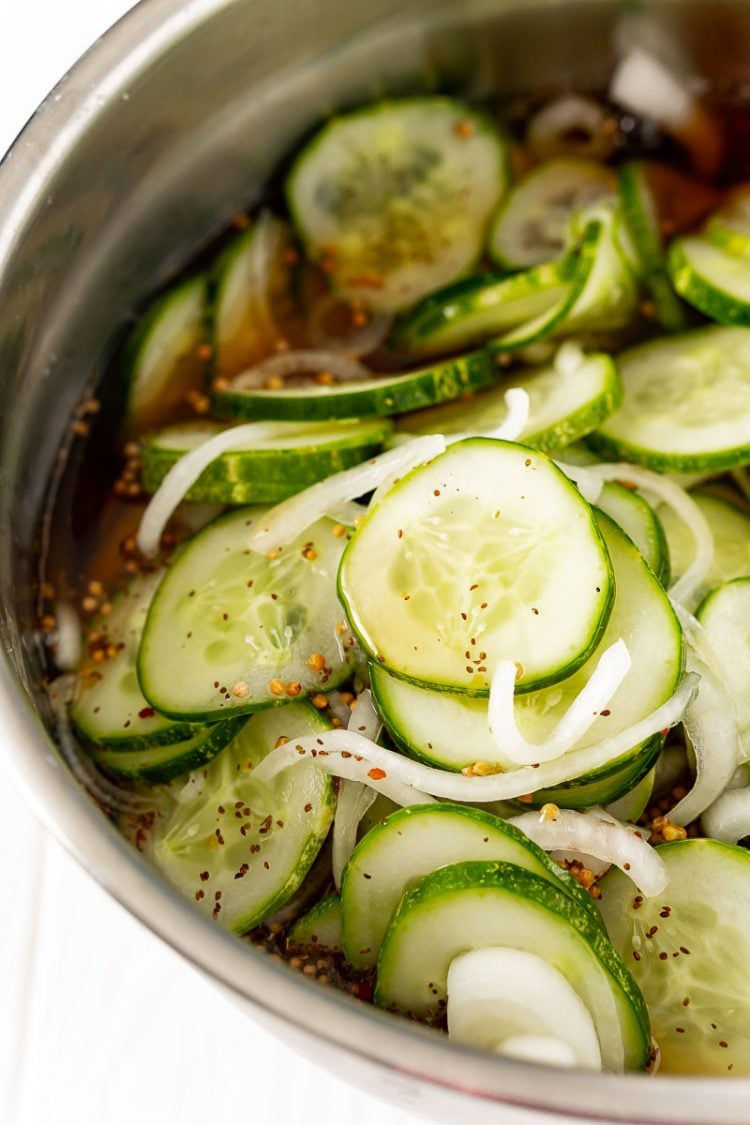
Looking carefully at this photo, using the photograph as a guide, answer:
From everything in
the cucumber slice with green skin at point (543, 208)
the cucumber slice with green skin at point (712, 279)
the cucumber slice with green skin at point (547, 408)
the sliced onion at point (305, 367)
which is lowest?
the cucumber slice with green skin at point (712, 279)

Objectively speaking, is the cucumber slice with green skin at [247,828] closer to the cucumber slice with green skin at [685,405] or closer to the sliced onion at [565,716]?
the sliced onion at [565,716]

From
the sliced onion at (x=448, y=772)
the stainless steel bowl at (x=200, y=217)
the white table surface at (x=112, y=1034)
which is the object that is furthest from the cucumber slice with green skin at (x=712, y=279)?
the white table surface at (x=112, y=1034)

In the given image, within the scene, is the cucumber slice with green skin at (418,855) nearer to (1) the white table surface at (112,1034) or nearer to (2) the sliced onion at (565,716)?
(2) the sliced onion at (565,716)

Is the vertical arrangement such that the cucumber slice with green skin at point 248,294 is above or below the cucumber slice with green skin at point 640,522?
above

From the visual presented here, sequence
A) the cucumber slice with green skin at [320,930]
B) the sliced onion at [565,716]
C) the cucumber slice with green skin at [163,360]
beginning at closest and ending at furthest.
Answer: the sliced onion at [565,716]
the cucumber slice with green skin at [320,930]
the cucumber slice with green skin at [163,360]

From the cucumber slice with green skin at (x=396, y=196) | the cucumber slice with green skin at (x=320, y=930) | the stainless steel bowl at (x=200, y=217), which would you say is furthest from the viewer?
the cucumber slice with green skin at (x=396, y=196)

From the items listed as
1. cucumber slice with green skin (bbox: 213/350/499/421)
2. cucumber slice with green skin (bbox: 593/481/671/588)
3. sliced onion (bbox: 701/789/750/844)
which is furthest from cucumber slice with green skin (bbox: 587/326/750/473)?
sliced onion (bbox: 701/789/750/844)

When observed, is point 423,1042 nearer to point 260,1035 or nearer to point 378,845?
point 378,845

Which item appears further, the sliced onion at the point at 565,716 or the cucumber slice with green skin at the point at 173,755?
the cucumber slice with green skin at the point at 173,755

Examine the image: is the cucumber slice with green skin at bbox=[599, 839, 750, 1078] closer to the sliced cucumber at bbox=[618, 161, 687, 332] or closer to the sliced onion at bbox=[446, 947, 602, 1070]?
the sliced onion at bbox=[446, 947, 602, 1070]
